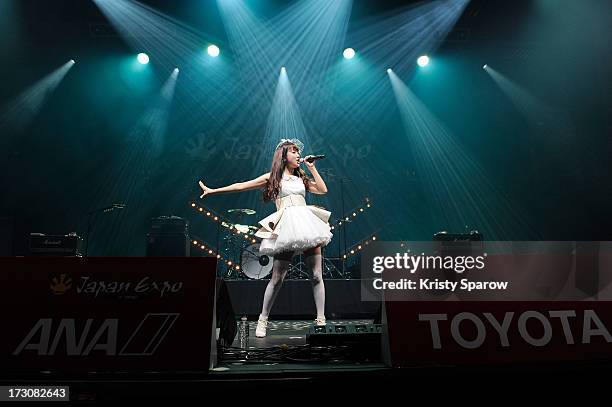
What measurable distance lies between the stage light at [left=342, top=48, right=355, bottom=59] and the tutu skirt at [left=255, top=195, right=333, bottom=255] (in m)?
7.85

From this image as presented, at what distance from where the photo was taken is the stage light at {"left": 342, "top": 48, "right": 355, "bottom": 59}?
1200 centimetres

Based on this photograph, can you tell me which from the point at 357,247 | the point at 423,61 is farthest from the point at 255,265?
the point at 423,61

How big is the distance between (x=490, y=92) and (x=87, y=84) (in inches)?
412

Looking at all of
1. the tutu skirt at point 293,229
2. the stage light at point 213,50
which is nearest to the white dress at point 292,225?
the tutu skirt at point 293,229

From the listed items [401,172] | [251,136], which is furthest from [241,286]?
[401,172]

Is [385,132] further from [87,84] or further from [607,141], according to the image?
[87,84]

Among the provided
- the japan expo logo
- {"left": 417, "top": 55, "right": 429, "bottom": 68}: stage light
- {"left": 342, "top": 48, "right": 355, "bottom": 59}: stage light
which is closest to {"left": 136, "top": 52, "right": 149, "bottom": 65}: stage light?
{"left": 342, "top": 48, "right": 355, "bottom": 59}: stage light

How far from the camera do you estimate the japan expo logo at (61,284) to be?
104 inches

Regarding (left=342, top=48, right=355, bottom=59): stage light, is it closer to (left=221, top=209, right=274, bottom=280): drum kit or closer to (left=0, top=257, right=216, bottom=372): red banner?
(left=221, top=209, right=274, bottom=280): drum kit

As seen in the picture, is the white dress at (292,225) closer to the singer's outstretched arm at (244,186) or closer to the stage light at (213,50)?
the singer's outstretched arm at (244,186)

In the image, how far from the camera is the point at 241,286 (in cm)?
834

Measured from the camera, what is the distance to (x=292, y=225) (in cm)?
498

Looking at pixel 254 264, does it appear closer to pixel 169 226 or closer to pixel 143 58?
pixel 169 226

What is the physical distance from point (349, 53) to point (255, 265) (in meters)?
6.05
